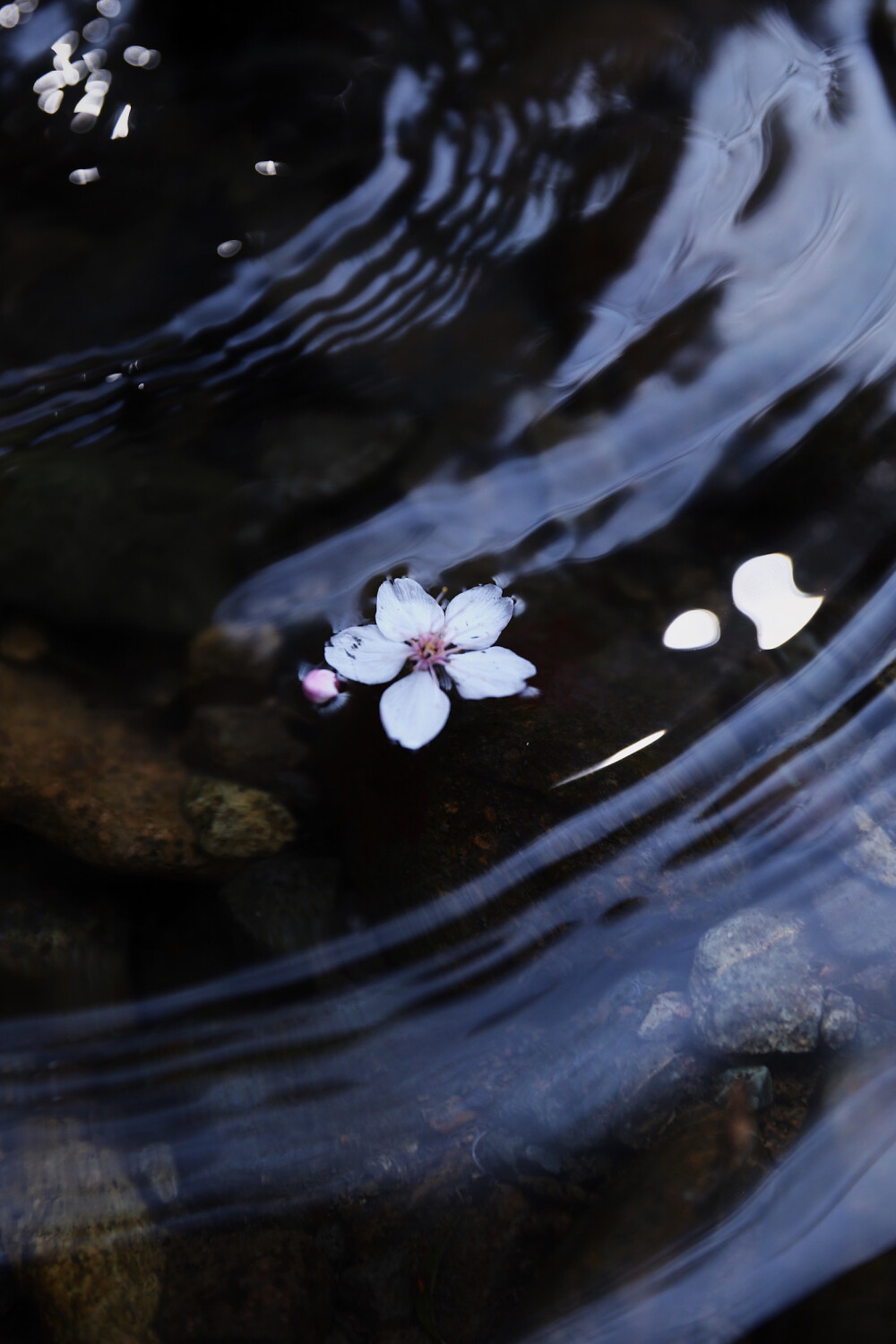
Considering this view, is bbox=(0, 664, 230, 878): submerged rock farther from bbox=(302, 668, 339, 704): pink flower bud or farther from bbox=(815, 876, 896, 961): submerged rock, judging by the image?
bbox=(815, 876, 896, 961): submerged rock

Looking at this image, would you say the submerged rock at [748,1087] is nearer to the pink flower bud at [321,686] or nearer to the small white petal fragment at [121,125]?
the pink flower bud at [321,686]

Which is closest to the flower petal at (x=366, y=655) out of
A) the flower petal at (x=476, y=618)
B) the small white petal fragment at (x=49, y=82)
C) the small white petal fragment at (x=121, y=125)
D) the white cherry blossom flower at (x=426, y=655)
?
the white cherry blossom flower at (x=426, y=655)

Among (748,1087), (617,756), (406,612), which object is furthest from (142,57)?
(748,1087)

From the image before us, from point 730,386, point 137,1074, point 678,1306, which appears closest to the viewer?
point 678,1306

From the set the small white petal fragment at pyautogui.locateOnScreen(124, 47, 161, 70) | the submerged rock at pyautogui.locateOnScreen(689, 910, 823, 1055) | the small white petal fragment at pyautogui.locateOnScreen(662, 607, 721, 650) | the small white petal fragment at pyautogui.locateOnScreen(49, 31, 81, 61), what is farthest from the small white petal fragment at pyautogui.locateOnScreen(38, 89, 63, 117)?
the submerged rock at pyautogui.locateOnScreen(689, 910, 823, 1055)

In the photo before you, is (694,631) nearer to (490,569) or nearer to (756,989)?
(490,569)

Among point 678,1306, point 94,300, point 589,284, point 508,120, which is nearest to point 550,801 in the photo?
point 678,1306

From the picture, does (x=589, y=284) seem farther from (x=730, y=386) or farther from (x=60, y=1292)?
Result: (x=60, y=1292)
